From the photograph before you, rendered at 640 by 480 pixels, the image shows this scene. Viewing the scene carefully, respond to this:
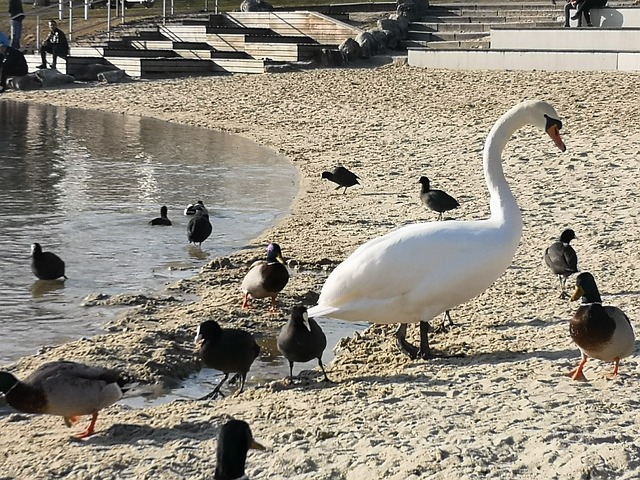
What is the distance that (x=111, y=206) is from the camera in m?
14.3

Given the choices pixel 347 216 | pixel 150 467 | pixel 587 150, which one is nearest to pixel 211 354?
pixel 150 467

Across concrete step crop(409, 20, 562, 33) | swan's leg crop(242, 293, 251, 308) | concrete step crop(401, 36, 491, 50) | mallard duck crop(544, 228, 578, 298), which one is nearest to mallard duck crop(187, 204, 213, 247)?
swan's leg crop(242, 293, 251, 308)

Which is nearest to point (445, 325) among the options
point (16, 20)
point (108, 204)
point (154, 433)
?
point (154, 433)

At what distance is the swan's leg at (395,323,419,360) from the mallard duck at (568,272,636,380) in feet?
3.76

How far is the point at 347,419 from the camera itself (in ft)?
19.0

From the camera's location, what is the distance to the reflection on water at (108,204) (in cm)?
970

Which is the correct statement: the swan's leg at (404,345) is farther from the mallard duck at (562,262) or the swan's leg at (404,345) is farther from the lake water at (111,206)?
the mallard duck at (562,262)

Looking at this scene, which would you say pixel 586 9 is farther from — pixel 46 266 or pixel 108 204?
pixel 46 266

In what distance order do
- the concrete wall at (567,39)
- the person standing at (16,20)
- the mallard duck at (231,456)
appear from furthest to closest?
the person standing at (16,20) → the concrete wall at (567,39) → the mallard duck at (231,456)

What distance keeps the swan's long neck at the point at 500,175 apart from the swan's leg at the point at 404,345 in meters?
0.91

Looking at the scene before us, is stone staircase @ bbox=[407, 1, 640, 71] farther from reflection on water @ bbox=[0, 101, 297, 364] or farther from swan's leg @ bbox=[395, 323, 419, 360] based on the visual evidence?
swan's leg @ bbox=[395, 323, 419, 360]

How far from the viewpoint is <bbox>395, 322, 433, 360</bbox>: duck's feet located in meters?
7.04

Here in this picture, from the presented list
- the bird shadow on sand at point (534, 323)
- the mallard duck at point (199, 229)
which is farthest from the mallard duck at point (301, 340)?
the mallard duck at point (199, 229)

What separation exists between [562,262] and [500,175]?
160cm
